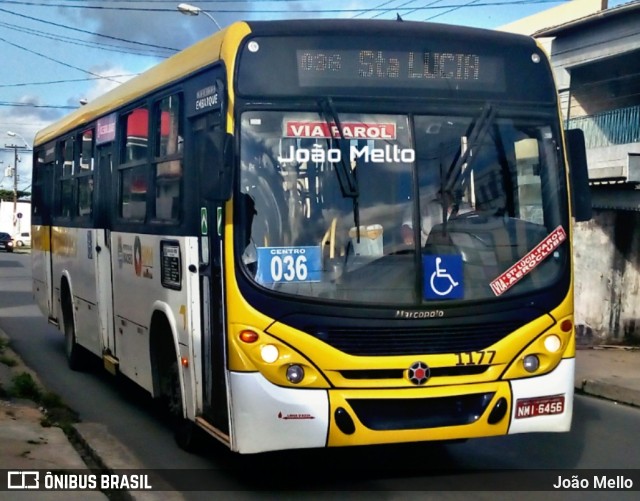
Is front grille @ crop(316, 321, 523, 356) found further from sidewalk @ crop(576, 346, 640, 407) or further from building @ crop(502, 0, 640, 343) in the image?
building @ crop(502, 0, 640, 343)

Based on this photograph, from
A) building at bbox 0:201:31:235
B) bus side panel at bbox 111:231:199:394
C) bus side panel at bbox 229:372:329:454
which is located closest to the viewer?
bus side panel at bbox 229:372:329:454

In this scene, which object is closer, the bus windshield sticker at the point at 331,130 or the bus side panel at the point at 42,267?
the bus windshield sticker at the point at 331,130

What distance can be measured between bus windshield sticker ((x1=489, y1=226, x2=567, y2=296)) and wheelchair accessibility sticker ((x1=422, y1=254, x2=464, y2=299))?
259 millimetres

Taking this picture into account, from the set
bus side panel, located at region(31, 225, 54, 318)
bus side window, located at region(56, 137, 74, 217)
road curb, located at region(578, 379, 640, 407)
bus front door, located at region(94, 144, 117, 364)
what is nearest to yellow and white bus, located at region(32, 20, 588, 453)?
bus front door, located at region(94, 144, 117, 364)

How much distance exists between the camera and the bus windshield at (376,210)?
21.8ft

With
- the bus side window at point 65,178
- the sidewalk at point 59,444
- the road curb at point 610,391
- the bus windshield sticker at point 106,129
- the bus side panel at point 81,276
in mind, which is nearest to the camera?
the sidewalk at point 59,444

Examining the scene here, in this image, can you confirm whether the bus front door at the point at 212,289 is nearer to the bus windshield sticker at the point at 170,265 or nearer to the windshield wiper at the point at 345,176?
the bus windshield sticker at the point at 170,265

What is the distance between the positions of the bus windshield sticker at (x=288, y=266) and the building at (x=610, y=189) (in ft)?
35.2

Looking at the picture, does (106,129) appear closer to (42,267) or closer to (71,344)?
(71,344)

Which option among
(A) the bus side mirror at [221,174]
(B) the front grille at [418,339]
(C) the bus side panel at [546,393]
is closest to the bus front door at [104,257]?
(A) the bus side mirror at [221,174]

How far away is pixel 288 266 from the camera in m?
6.61

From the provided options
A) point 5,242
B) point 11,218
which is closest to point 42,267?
point 5,242

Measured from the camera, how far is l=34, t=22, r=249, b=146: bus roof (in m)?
6.97

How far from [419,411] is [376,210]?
135 cm
